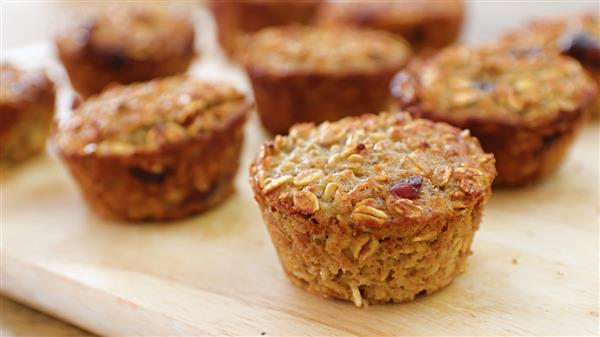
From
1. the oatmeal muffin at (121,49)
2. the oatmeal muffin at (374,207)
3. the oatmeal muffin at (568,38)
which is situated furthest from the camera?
the oatmeal muffin at (121,49)

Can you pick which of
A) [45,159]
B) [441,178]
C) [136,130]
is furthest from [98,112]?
[441,178]

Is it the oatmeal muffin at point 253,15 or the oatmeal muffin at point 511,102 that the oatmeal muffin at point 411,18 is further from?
the oatmeal muffin at point 511,102

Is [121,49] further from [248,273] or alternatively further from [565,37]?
[565,37]

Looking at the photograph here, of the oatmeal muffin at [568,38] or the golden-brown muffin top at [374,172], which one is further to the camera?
the oatmeal muffin at [568,38]

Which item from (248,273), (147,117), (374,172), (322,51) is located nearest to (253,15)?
(322,51)

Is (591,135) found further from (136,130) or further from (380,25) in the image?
(136,130)

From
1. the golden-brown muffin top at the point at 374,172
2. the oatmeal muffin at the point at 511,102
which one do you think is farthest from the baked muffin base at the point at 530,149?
the golden-brown muffin top at the point at 374,172
